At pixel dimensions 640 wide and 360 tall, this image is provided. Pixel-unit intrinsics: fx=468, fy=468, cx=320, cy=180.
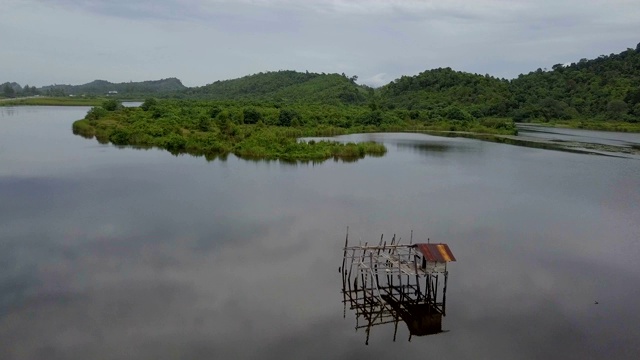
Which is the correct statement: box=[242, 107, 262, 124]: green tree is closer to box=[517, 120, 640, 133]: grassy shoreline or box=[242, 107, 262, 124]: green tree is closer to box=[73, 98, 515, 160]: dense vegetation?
box=[73, 98, 515, 160]: dense vegetation

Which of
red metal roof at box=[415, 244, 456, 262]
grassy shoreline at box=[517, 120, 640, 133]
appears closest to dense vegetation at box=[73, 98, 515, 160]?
grassy shoreline at box=[517, 120, 640, 133]

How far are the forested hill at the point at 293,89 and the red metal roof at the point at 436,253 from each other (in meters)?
70.6

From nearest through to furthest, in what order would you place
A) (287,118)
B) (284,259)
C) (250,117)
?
(284,259) < (250,117) < (287,118)

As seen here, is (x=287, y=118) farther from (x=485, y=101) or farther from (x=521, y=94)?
(x=521, y=94)

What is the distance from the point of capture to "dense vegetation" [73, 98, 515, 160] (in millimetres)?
32906

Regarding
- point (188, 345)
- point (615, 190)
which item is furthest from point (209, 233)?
point (615, 190)

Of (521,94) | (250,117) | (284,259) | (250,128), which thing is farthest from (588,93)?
(284,259)

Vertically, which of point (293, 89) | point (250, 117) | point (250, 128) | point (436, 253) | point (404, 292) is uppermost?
point (293, 89)

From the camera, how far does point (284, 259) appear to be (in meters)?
14.4

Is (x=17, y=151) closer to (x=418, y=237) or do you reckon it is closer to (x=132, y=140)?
(x=132, y=140)

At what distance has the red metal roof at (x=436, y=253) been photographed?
1202 cm

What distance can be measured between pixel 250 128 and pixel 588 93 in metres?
58.1

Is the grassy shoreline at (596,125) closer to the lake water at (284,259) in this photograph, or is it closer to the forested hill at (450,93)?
the forested hill at (450,93)

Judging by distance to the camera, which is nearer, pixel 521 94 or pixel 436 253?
pixel 436 253
